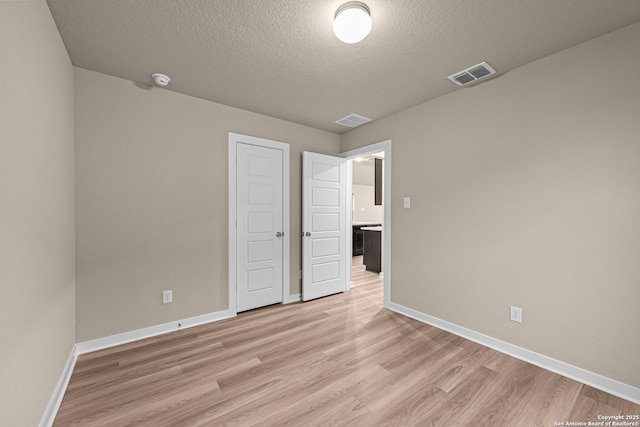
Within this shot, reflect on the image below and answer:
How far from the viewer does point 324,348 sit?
247 centimetres

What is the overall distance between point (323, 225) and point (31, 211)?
2.99 m

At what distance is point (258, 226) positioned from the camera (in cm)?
343

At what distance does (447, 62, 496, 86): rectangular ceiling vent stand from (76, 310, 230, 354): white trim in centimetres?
345

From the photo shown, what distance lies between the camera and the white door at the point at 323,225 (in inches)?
148

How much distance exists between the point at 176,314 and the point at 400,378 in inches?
90.0

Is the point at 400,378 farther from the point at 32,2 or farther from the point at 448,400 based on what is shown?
the point at 32,2

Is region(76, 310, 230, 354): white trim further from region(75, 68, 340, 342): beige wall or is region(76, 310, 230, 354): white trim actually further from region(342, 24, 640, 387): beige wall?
region(342, 24, 640, 387): beige wall

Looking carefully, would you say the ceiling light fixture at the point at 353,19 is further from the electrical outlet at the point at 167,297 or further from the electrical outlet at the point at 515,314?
the electrical outlet at the point at 167,297

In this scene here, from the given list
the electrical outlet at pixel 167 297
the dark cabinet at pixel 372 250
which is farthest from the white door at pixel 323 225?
the electrical outlet at pixel 167 297

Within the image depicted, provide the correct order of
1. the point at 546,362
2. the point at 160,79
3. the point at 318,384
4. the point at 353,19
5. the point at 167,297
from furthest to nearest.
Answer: the point at 167,297, the point at 160,79, the point at 546,362, the point at 318,384, the point at 353,19

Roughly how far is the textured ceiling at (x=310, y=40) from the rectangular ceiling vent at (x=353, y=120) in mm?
688

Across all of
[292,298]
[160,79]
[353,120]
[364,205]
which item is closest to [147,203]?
[160,79]

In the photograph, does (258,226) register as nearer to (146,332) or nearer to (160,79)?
(146,332)

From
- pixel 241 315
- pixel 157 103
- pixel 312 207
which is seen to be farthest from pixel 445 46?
pixel 241 315
